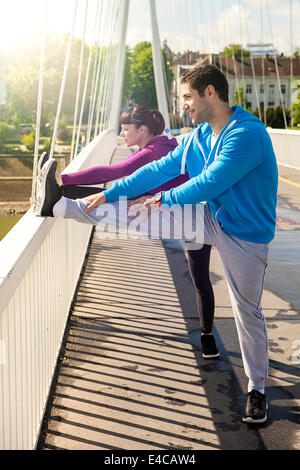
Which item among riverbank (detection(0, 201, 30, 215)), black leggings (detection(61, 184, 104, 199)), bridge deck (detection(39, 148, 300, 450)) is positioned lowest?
riverbank (detection(0, 201, 30, 215))

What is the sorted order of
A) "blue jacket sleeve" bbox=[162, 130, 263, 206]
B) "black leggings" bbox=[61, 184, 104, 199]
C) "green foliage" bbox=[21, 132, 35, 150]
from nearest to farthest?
"blue jacket sleeve" bbox=[162, 130, 263, 206] < "black leggings" bbox=[61, 184, 104, 199] < "green foliage" bbox=[21, 132, 35, 150]

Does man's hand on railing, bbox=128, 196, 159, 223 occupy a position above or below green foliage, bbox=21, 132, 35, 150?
above

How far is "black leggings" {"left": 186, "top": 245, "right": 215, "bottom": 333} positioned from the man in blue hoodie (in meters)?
0.70

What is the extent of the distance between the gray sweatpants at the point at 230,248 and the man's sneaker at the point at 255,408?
0.05 meters

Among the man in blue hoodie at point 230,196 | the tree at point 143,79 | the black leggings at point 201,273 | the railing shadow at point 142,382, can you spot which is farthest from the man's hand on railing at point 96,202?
the tree at point 143,79

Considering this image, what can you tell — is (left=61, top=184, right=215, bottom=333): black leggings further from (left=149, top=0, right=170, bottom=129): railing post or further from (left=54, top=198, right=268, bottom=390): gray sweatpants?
(left=149, top=0, right=170, bottom=129): railing post

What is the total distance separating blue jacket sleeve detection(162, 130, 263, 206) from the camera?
311cm

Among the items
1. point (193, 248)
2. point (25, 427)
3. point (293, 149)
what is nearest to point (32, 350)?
point (25, 427)

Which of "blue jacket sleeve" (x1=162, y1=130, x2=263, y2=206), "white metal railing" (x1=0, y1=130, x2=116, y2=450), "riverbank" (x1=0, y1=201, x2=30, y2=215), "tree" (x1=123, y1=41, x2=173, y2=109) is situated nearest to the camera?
"white metal railing" (x1=0, y1=130, x2=116, y2=450)

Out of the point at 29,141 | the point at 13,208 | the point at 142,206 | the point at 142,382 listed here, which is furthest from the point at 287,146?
the point at 29,141

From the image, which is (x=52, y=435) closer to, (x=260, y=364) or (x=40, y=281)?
(x=40, y=281)

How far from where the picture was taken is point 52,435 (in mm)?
3203

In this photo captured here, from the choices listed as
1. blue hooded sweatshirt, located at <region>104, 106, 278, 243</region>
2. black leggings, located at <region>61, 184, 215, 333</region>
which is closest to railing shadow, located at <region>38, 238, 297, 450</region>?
black leggings, located at <region>61, 184, 215, 333</region>
